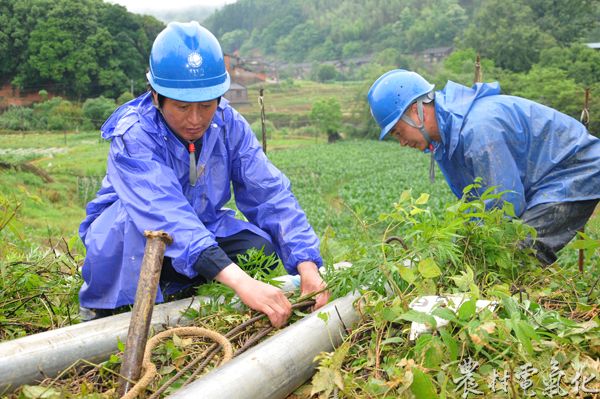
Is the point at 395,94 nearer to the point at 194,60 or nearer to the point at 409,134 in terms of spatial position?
the point at 409,134

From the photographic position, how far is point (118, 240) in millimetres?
2904

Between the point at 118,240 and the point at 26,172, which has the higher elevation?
the point at 118,240

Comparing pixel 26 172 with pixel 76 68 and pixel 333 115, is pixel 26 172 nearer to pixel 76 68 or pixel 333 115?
pixel 76 68

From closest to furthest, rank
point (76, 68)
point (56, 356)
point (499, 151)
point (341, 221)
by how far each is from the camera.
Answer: point (56, 356) → point (499, 151) → point (341, 221) → point (76, 68)

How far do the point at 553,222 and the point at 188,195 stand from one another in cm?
223

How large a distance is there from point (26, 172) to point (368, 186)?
12.5 meters

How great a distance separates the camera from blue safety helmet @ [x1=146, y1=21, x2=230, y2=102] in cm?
276

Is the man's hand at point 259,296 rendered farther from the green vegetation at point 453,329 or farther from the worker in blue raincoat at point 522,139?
the worker in blue raincoat at point 522,139

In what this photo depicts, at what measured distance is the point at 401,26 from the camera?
94000 millimetres

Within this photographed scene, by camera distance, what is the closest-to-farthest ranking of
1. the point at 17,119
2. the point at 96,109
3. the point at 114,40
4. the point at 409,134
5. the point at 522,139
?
the point at 522,139 → the point at 409,134 → the point at 17,119 → the point at 96,109 → the point at 114,40

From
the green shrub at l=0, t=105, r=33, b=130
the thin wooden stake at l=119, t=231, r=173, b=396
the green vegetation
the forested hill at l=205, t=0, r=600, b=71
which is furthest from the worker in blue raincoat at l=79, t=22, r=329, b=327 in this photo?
the forested hill at l=205, t=0, r=600, b=71

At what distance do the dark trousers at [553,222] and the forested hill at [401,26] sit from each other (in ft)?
140

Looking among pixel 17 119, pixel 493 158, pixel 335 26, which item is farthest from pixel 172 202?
pixel 335 26

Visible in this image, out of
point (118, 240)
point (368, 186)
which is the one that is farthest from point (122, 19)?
point (118, 240)
